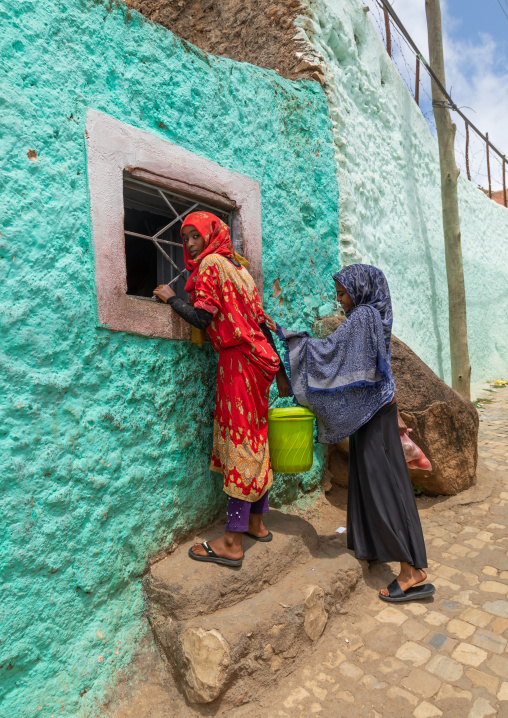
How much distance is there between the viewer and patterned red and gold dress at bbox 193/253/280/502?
7.53ft

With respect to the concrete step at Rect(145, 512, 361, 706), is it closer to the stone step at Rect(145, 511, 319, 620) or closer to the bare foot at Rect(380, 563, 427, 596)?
the stone step at Rect(145, 511, 319, 620)

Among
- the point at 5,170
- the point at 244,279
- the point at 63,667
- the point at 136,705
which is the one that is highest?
the point at 5,170

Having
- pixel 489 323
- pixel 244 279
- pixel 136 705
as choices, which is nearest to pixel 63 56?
pixel 244 279

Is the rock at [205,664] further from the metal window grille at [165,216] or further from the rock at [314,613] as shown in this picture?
the metal window grille at [165,216]

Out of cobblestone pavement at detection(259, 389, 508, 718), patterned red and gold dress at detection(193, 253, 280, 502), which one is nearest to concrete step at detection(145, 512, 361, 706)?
cobblestone pavement at detection(259, 389, 508, 718)

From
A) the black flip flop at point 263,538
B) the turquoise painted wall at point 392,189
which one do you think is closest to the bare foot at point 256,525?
the black flip flop at point 263,538

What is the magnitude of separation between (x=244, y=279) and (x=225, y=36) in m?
3.03

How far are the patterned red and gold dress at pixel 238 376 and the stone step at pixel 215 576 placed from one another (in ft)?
1.09

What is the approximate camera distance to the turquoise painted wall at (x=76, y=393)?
1827 millimetres

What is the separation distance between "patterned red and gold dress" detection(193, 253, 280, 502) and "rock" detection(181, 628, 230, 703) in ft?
1.96

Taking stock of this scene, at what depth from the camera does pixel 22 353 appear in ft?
6.08

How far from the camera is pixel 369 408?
2.57m

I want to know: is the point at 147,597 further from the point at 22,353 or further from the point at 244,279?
the point at 244,279

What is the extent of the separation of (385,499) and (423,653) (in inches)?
27.9
